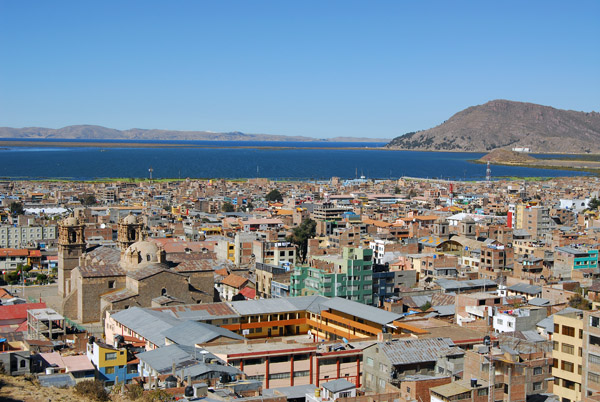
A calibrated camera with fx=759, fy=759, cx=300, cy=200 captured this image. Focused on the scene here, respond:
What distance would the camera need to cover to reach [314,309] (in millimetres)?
25391

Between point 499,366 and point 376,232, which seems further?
point 376,232

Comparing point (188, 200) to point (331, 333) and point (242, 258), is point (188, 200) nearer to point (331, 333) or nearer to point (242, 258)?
point (242, 258)

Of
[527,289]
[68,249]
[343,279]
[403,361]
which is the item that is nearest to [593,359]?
[403,361]

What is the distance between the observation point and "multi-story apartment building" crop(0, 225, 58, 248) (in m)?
51.5

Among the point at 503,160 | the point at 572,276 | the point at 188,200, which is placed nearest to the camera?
the point at 572,276

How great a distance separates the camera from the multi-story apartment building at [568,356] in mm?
15656

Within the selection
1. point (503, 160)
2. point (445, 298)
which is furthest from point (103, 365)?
point (503, 160)

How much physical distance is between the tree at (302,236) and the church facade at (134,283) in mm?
13191

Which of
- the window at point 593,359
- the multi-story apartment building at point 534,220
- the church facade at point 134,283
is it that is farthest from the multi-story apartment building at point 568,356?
the multi-story apartment building at point 534,220

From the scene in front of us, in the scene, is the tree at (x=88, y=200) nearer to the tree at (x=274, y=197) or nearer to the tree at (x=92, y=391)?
the tree at (x=274, y=197)

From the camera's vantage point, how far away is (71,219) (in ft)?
108

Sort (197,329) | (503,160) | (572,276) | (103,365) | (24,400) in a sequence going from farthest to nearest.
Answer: (503,160) → (572,276) → (197,329) → (103,365) → (24,400)

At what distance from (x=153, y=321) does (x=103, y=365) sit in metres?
4.22

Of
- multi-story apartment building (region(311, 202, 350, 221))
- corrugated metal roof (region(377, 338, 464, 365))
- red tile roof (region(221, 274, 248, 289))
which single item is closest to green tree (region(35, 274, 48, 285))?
red tile roof (region(221, 274, 248, 289))
